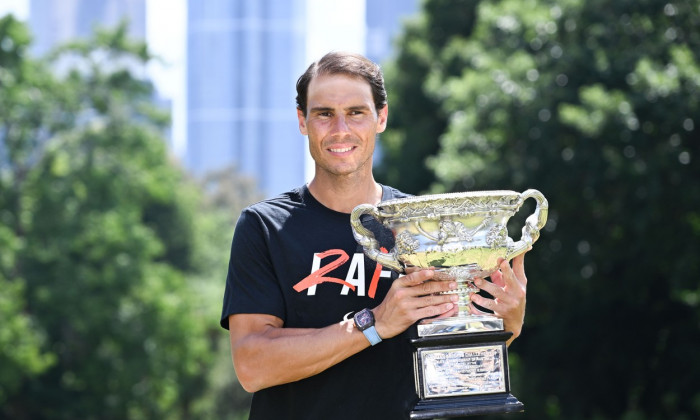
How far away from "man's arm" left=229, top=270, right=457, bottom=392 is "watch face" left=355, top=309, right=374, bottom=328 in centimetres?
2

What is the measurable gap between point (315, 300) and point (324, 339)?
215 mm

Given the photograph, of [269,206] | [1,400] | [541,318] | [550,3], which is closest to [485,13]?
[550,3]

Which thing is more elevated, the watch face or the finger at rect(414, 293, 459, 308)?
the finger at rect(414, 293, 459, 308)

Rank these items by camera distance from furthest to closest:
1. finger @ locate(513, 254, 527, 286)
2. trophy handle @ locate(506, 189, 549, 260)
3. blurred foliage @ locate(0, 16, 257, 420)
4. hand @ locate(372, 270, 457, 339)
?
blurred foliage @ locate(0, 16, 257, 420) → finger @ locate(513, 254, 527, 286) → trophy handle @ locate(506, 189, 549, 260) → hand @ locate(372, 270, 457, 339)

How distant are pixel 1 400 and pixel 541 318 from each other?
435 inches

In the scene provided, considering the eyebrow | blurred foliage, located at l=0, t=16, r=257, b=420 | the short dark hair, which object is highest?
the short dark hair

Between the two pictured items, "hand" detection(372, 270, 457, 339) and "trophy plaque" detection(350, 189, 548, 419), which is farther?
"trophy plaque" detection(350, 189, 548, 419)

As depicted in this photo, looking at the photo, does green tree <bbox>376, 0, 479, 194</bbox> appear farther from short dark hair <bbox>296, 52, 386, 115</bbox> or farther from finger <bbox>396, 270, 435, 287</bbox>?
finger <bbox>396, 270, 435, 287</bbox>

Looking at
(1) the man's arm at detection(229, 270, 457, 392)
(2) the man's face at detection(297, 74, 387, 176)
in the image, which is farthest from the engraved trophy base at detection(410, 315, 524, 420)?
(2) the man's face at detection(297, 74, 387, 176)

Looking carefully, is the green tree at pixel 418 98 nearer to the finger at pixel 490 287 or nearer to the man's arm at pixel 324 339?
the finger at pixel 490 287

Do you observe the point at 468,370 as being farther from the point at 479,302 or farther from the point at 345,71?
the point at 345,71

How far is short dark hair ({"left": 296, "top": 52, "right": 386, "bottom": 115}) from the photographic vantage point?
353cm

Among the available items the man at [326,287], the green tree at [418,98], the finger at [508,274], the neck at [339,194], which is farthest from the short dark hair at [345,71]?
the green tree at [418,98]

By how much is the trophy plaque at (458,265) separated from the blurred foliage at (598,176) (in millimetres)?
9877
